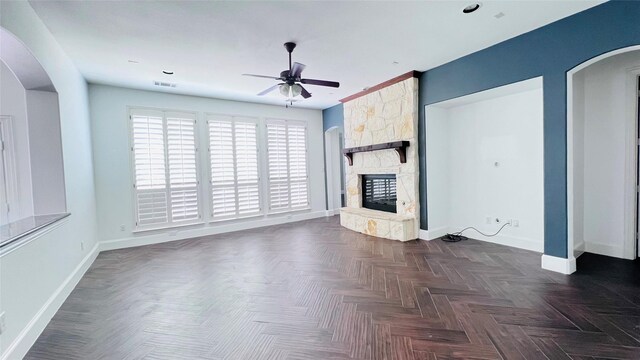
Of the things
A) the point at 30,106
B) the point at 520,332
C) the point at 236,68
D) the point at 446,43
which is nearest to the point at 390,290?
the point at 520,332

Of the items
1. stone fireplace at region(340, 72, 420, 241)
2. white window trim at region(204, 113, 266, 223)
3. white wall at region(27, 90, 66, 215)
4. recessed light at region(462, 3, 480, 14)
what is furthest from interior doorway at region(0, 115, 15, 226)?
recessed light at region(462, 3, 480, 14)

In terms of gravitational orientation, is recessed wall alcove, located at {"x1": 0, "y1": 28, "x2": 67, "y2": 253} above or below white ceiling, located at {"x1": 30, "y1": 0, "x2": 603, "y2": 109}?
below

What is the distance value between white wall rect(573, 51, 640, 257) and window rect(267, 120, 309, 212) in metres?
5.12

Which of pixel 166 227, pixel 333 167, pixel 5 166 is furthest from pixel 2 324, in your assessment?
pixel 333 167

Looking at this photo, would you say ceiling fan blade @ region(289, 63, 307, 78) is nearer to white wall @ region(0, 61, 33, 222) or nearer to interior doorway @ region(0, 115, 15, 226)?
white wall @ region(0, 61, 33, 222)

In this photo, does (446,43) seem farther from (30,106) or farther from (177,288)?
(30,106)

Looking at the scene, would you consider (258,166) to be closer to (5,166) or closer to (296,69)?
(296,69)

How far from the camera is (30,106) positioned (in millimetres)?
2986

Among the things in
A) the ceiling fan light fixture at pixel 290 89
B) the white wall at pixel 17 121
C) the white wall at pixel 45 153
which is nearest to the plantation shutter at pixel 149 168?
the white wall at pixel 17 121

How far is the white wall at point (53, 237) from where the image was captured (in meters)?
2.08

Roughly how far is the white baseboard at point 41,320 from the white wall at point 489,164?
4.98 meters

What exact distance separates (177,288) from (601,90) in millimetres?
5862

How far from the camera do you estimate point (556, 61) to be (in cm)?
320

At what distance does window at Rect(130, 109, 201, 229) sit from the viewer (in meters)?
5.21
